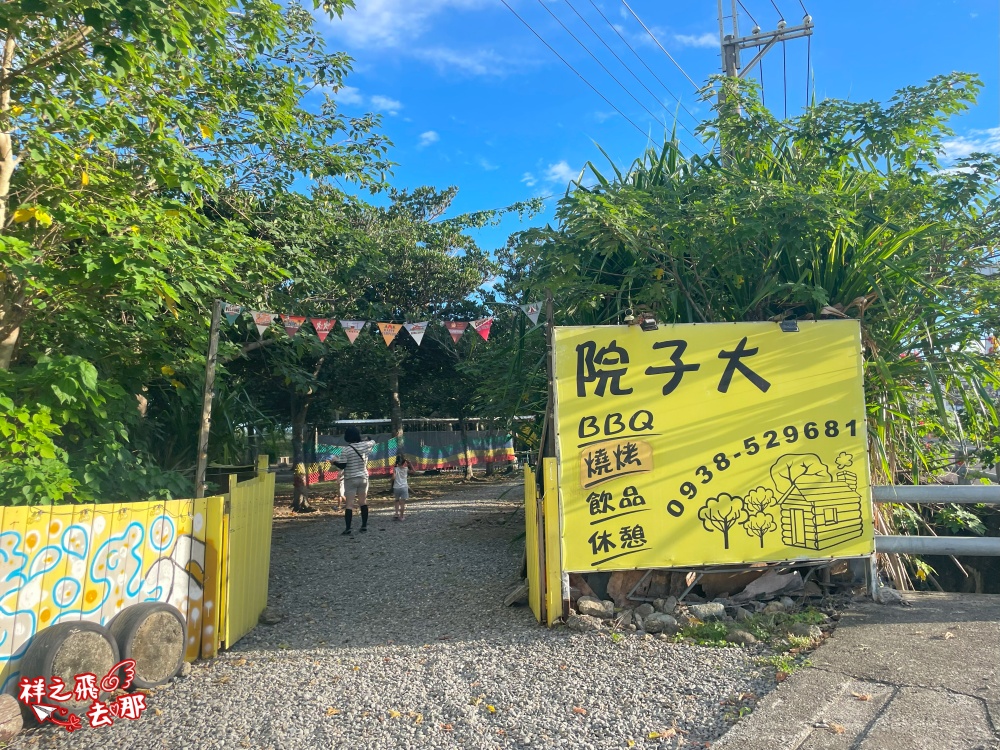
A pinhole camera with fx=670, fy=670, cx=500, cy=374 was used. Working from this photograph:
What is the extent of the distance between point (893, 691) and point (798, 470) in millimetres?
2012

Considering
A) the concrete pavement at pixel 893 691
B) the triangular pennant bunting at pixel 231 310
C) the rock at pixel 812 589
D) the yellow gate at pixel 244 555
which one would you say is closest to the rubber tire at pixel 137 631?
the yellow gate at pixel 244 555

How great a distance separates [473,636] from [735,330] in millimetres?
3335

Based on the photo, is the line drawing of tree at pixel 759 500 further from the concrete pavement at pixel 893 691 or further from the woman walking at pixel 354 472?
the woman walking at pixel 354 472

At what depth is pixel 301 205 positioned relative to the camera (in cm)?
922

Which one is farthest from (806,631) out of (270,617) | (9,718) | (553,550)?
(9,718)

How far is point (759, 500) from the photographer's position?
219 inches

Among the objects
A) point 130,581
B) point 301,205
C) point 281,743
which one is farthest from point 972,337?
point 301,205

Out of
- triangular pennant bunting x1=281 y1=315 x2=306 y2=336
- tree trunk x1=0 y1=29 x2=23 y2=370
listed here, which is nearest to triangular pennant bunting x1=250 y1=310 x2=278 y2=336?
triangular pennant bunting x1=281 y1=315 x2=306 y2=336

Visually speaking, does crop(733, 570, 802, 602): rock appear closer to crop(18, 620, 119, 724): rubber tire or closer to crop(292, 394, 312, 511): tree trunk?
crop(18, 620, 119, 724): rubber tire

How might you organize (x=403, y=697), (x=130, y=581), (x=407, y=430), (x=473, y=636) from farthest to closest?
(x=407, y=430), (x=473, y=636), (x=130, y=581), (x=403, y=697)

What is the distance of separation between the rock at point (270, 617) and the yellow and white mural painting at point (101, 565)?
1.08 metres

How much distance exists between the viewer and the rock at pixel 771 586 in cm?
571

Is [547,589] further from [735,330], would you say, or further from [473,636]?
[735,330]

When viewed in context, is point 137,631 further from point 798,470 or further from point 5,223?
point 798,470
